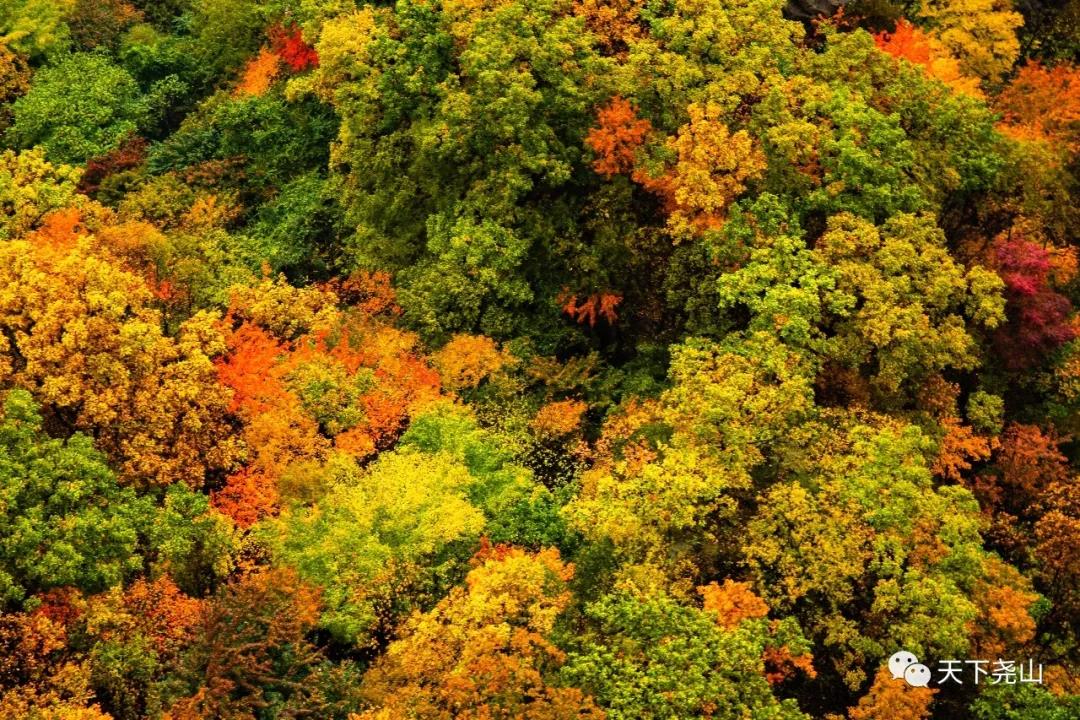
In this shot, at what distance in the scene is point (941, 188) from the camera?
49.2m

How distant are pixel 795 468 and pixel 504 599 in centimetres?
1039

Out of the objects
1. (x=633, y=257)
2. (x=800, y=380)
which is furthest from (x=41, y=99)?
(x=800, y=380)

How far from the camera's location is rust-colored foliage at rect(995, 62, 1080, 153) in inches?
2281

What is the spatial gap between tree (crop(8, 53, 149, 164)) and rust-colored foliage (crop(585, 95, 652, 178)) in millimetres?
25731

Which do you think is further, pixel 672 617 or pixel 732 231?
pixel 732 231

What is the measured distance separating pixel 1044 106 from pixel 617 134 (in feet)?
77.4

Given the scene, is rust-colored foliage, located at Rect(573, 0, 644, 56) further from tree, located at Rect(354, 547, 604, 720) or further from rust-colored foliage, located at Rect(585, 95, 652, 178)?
tree, located at Rect(354, 547, 604, 720)

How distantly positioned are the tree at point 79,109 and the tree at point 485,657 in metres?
33.5

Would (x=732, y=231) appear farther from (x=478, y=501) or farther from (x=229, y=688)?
(x=229, y=688)

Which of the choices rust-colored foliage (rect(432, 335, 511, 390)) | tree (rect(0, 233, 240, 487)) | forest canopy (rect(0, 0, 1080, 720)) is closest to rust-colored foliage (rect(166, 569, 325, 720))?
forest canopy (rect(0, 0, 1080, 720))

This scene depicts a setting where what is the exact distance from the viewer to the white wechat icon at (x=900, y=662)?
3719cm

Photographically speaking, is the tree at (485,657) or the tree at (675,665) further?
the tree at (485,657)

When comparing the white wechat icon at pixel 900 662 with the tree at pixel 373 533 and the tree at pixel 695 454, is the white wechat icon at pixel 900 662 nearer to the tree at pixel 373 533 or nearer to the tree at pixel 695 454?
the tree at pixel 695 454

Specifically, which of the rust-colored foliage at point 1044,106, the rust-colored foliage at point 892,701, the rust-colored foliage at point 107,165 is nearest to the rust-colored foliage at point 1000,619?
the rust-colored foliage at point 892,701
